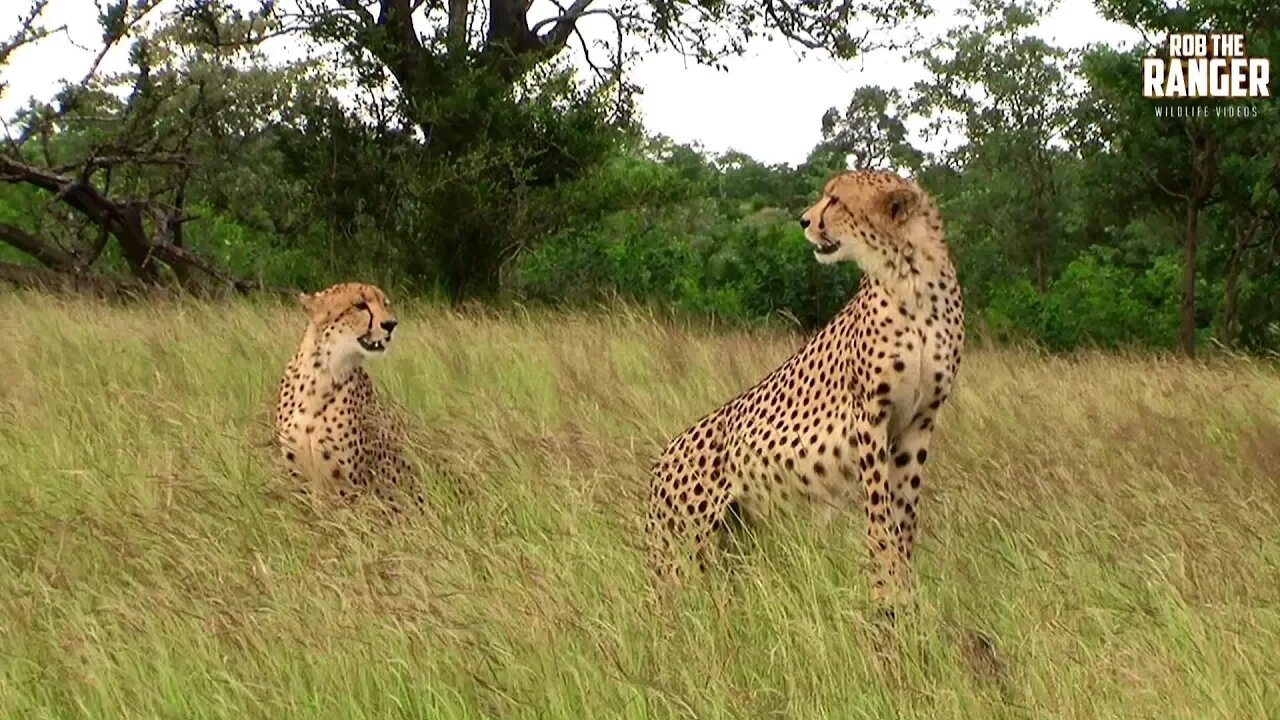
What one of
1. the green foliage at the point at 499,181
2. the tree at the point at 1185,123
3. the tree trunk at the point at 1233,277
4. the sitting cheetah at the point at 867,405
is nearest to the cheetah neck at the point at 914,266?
the sitting cheetah at the point at 867,405

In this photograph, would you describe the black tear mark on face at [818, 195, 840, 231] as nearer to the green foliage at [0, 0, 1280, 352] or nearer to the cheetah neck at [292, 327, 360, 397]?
the cheetah neck at [292, 327, 360, 397]

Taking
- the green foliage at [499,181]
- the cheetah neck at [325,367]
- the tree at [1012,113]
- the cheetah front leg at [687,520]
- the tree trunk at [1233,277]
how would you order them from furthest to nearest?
the tree at [1012,113]
the tree trunk at [1233,277]
the green foliage at [499,181]
the cheetah neck at [325,367]
the cheetah front leg at [687,520]

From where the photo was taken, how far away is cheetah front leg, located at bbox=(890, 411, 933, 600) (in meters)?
3.37

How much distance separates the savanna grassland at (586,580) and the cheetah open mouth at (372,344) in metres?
0.37

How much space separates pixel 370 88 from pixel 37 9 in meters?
2.66

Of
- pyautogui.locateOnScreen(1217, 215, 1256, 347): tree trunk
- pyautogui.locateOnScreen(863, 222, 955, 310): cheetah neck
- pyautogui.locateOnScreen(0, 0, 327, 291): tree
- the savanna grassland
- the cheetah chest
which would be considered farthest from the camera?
pyautogui.locateOnScreen(1217, 215, 1256, 347): tree trunk

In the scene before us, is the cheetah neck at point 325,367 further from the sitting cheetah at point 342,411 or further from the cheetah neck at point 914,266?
the cheetah neck at point 914,266

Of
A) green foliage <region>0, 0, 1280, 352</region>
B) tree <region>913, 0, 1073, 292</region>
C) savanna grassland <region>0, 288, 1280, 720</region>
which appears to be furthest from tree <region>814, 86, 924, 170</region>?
savanna grassland <region>0, 288, 1280, 720</region>

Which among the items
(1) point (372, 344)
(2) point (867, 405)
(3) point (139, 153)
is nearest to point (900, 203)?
(2) point (867, 405)

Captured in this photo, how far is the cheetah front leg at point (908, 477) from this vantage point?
11.0 ft

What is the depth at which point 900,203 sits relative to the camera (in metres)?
3.40

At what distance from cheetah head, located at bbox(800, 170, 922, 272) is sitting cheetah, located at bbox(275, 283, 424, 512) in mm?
1351

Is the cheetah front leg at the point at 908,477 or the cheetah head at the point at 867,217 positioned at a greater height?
the cheetah head at the point at 867,217

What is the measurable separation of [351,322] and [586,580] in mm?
1301
